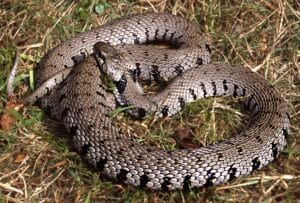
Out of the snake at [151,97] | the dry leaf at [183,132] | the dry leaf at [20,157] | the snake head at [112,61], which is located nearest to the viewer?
the snake at [151,97]

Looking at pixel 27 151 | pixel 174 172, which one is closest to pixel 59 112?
pixel 27 151

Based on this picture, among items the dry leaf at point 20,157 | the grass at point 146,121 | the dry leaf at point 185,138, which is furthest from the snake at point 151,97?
the dry leaf at point 20,157

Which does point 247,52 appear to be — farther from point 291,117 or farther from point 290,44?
point 291,117

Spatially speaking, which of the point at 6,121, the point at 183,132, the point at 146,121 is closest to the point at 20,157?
the point at 6,121

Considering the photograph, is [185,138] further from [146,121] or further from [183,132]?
[146,121]

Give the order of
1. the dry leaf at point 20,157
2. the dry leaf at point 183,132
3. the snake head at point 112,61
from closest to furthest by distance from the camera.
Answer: the dry leaf at point 20,157
the dry leaf at point 183,132
the snake head at point 112,61

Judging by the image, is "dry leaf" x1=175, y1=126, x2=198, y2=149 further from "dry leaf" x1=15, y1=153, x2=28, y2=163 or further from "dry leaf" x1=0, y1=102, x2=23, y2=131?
"dry leaf" x1=0, y1=102, x2=23, y2=131

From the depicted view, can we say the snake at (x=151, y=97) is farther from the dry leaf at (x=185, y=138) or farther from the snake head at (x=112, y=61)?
the dry leaf at (x=185, y=138)
